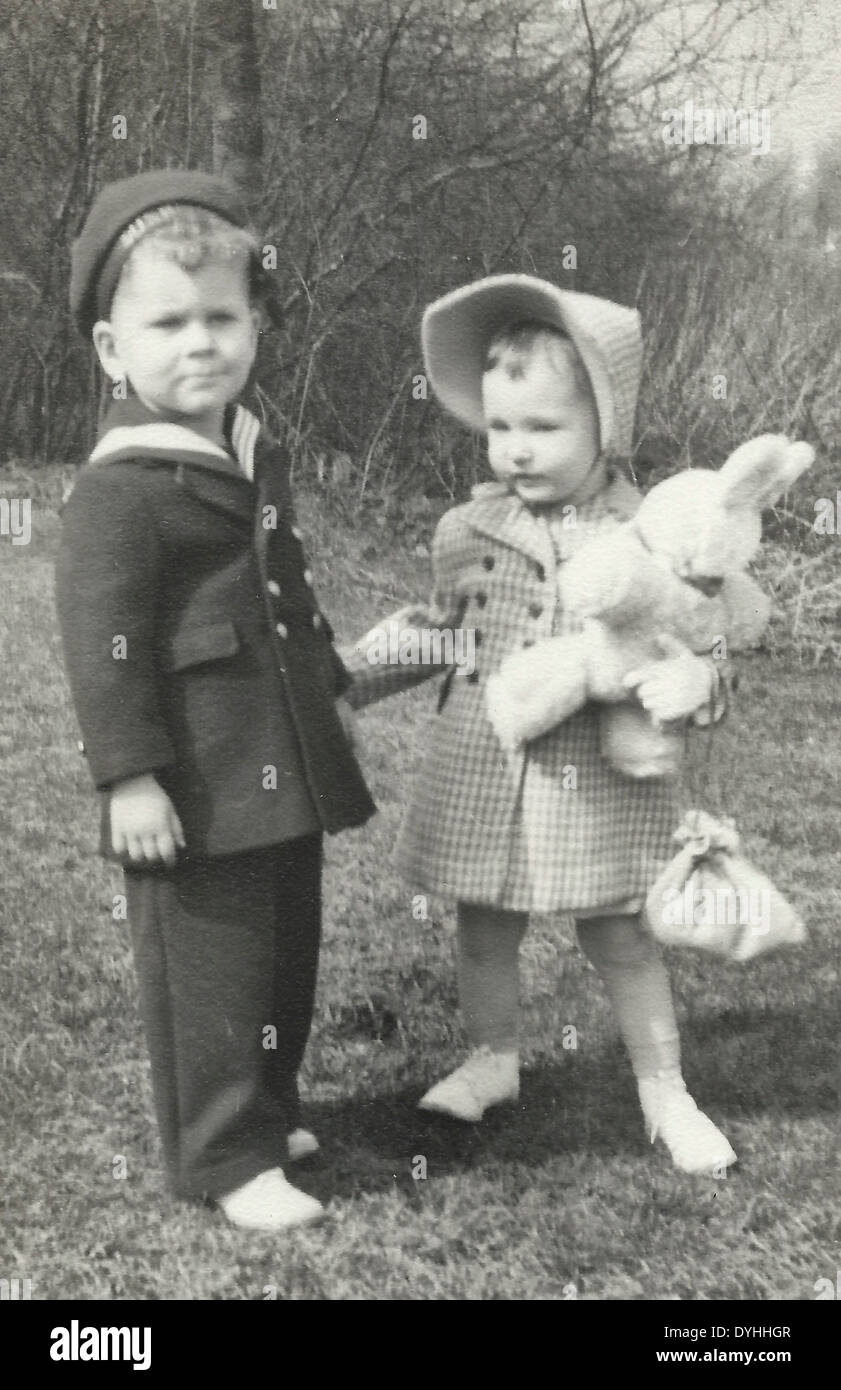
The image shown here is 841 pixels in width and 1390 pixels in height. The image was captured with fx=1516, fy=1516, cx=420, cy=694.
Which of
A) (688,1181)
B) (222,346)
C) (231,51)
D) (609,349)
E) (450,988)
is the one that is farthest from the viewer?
(450,988)

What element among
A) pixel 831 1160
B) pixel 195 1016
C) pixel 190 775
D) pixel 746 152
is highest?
pixel 746 152

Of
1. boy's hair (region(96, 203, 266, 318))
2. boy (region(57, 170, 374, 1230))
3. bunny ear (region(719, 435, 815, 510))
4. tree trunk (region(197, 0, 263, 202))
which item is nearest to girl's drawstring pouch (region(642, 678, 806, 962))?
bunny ear (region(719, 435, 815, 510))

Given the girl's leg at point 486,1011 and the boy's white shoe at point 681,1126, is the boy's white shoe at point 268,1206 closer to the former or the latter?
the girl's leg at point 486,1011

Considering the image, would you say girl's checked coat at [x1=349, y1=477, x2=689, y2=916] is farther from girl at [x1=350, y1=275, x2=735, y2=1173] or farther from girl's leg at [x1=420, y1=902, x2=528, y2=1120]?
girl's leg at [x1=420, y1=902, x2=528, y2=1120]

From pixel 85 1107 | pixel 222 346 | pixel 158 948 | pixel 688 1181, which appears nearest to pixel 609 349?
pixel 222 346

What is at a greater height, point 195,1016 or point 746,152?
point 746,152

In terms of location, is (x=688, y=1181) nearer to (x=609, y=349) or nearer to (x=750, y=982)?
(x=750, y=982)

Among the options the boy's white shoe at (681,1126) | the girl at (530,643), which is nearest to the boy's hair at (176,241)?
the girl at (530,643)
